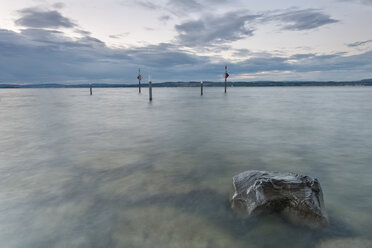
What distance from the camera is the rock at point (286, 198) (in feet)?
13.3

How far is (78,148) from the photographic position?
32.2ft

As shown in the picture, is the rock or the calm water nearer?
the calm water

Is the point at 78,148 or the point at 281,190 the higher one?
the point at 281,190

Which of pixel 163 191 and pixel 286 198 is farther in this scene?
pixel 163 191

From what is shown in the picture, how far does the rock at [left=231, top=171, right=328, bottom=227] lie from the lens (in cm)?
406

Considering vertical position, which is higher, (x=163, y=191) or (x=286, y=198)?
(x=286, y=198)

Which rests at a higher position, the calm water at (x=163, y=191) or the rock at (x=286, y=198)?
the rock at (x=286, y=198)

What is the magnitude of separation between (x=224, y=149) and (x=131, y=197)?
16.9 ft

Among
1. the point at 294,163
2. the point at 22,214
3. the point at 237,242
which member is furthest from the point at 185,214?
the point at 294,163

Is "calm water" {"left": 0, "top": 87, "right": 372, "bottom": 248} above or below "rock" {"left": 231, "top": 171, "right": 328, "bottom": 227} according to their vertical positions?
below

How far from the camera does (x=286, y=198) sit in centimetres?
427

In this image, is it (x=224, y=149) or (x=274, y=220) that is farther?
(x=224, y=149)

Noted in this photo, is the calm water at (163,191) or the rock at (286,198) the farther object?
the rock at (286,198)

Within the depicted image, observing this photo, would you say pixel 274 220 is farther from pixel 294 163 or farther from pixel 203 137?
pixel 203 137
